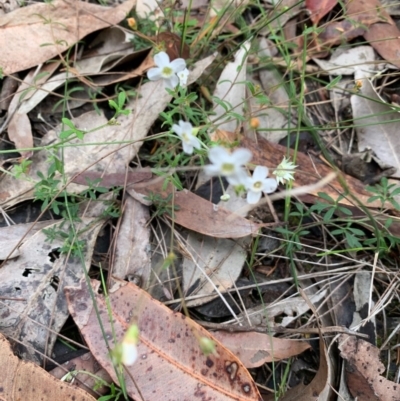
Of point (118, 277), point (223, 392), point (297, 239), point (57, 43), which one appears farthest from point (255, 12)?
point (223, 392)

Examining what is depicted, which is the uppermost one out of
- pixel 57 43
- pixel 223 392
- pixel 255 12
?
pixel 57 43

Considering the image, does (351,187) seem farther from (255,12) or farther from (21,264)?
(21,264)

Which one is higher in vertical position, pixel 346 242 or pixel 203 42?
pixel 203 42

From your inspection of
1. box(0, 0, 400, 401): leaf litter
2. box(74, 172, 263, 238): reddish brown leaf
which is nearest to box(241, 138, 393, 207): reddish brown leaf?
box(0, 0, 400, 401): leaf litter

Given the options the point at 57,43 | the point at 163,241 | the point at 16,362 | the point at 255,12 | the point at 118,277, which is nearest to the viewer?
the point at 16,362

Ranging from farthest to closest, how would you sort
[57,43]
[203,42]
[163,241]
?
1. [203,42]
2. [57,43]
3. [163,241]

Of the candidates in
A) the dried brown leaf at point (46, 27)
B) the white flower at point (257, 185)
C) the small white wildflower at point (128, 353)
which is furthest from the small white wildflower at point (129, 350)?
the dried brown leaf at point (46, 27)

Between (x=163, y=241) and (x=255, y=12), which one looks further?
(x=255, y=12)
